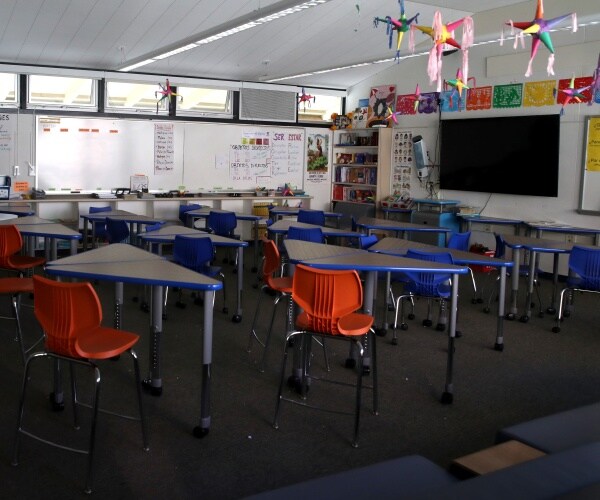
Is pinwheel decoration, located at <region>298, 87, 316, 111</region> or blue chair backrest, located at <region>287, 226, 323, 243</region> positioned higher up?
pinwheel decoration, located at <region>298, 87, 316, 111</region>

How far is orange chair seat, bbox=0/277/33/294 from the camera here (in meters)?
4.29

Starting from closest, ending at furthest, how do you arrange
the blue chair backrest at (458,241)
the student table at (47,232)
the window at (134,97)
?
the student table at (47,232), the blue chair backrest at (458,241), the window at (134,97)

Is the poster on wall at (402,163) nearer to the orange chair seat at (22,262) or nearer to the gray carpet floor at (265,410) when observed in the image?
the gray carpet floor at (265,410)

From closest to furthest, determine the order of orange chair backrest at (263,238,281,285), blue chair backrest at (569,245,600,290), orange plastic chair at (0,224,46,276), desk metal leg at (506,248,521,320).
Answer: orange chair backrest at (263,238,281,285) → orange plastic chair at (0,224,46,276) → blue chair backrest at (569,245,600,290) → desk metal leg at (506,248,521,320)

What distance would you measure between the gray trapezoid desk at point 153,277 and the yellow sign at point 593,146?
625 cm

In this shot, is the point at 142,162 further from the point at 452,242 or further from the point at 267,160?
the point at 452,242

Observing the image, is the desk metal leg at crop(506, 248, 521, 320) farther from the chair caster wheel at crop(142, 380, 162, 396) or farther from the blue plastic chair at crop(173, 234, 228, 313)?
the chair caster wheel at crop(142, 380, 162, 396)

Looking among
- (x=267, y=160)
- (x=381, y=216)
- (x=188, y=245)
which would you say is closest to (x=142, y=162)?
(x=267, y=160)

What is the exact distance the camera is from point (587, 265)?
5.86m

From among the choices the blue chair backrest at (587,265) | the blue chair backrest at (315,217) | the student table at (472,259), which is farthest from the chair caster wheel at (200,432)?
the blue chair backrest at (315,217)

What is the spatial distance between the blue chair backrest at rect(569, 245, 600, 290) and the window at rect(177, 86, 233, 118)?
275 inches

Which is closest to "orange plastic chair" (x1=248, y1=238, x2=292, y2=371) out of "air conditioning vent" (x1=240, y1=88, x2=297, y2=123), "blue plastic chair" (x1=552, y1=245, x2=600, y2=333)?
"blue plastic chair" (x1=552, y1=245, x2=600, y2=333)

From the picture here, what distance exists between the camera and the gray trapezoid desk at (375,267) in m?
4.02

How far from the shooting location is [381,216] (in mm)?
11211
